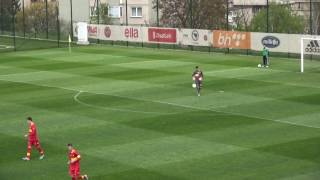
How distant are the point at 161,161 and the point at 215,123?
6391 mm

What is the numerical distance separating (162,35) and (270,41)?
13.0 meters

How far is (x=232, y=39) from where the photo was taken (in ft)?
185

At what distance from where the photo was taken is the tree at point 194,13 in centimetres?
7169

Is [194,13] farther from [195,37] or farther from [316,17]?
[316,17]

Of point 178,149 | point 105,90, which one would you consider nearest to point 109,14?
point 105,90

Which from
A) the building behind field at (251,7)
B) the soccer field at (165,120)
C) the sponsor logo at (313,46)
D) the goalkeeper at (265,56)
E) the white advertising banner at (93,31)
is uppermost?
the building behind field at (251,7)

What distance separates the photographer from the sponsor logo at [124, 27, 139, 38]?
6562 cm

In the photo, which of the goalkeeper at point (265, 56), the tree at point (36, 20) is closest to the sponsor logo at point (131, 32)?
the tree at point (36, 20)

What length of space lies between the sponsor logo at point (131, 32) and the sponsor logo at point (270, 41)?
15729 millimetres

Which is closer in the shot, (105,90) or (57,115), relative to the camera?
(57,115)

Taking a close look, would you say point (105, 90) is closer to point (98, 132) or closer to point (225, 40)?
point (98, 132)

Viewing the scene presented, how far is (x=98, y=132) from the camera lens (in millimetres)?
27062

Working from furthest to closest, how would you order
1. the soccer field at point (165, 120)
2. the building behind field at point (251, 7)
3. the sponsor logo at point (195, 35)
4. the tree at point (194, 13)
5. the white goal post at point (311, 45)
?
the building behind field at point (251, 7)
the tree at point (194, 13)
the sponsor logo at point (195, 35)
the white goal post at point (311, 45)
the soccer field at point (165, 120)

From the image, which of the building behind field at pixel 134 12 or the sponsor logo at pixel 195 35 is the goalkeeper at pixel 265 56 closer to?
the sponsor logo at pixel 195 35
